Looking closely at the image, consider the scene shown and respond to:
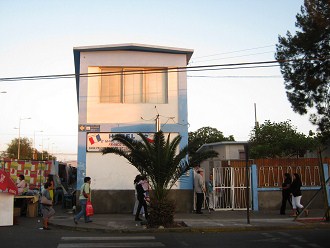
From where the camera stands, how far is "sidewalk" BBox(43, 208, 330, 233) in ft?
43.4

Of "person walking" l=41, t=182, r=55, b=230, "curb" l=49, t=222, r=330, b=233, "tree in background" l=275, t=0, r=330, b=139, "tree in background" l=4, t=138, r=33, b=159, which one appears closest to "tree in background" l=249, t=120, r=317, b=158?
"tree in background" l=275, t=0, r=330, b=139

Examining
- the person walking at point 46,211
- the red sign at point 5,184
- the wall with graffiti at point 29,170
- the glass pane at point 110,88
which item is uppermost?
the glass pane at point 110,88

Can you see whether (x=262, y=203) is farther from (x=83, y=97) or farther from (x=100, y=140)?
(x=83, y=97)

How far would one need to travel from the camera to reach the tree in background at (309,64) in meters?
17.5

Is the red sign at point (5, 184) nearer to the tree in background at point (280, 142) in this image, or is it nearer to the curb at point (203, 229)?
the curb at point (203, 229)

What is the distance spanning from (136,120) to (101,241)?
8.30 meters

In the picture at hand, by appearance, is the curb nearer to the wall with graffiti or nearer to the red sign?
the red sign

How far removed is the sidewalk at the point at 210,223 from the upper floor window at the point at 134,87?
5.36m

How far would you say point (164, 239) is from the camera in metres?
11.6

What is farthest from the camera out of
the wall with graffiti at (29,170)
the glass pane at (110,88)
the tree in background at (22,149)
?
the tree in background at (22,149)

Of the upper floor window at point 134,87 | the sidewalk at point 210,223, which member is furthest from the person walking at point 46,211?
the upper floor window at point 134,87

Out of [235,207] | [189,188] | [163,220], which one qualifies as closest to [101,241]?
[163,220]

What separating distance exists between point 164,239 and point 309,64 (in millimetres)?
10816

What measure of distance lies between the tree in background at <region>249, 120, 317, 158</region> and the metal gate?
64.8 ft
